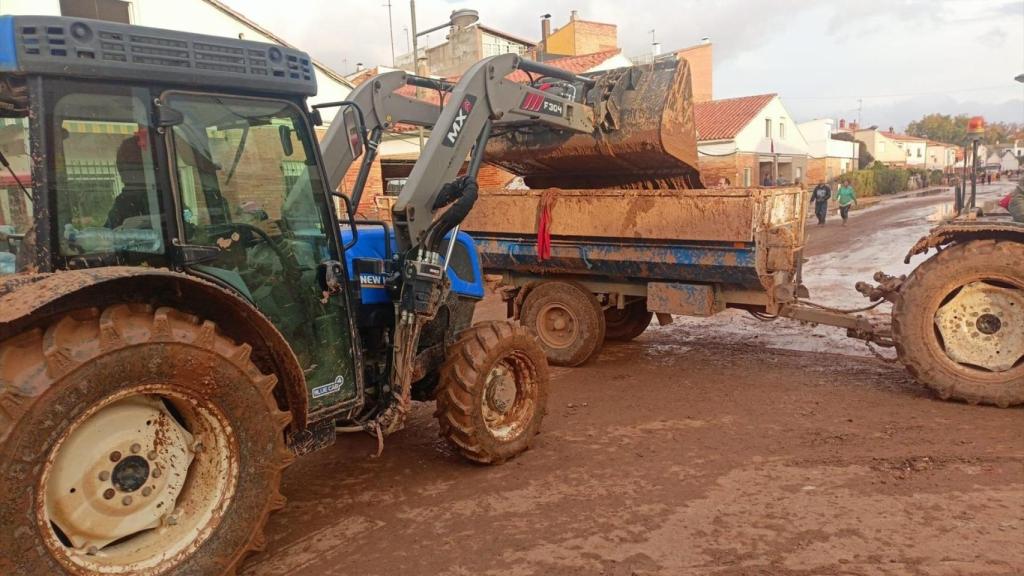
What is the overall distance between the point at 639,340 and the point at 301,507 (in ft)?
16.2

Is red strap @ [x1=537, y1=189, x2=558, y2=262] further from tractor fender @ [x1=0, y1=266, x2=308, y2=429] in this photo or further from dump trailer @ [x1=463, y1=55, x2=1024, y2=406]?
tractor fender @ [x1=0, y1=266, x2=308, y2=429]

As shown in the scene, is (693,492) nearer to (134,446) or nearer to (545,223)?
(134,446)

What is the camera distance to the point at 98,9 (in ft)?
40.9

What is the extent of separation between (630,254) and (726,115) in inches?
1302

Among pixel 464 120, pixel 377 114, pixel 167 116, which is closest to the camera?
pixel 167 116

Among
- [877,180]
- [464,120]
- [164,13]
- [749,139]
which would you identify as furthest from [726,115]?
[464,120]

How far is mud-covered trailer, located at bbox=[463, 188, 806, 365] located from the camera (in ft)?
19.5

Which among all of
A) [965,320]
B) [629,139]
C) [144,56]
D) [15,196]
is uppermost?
Answer: [144,56]

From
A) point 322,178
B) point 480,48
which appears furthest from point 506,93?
point 480,48

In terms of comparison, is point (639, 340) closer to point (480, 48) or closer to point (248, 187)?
point (248, 187)

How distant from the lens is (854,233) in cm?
2020

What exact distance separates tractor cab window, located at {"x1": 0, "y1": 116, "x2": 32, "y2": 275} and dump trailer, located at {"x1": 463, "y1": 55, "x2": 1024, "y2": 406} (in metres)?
4.10

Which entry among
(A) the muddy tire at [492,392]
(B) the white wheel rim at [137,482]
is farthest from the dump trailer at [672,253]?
(B) the white wheel rim at [137,482]

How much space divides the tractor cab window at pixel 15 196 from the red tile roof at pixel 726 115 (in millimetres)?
32786
